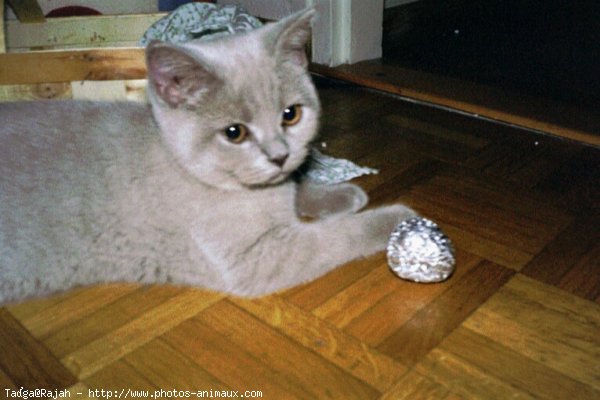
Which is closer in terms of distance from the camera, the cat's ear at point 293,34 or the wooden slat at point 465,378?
the wooden slat at point 465,378

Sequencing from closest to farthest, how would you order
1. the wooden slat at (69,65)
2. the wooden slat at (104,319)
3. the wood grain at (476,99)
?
1. the wooden slat at (104,319)
2. the wooden slat at (69,65)
3. the wood grain at (476,99)

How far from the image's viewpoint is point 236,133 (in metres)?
0.83

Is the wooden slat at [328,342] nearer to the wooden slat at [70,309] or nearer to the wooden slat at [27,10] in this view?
the wooden slat at [70,309]

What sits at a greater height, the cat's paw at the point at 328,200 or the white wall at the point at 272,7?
the white wall at the point at 272,7

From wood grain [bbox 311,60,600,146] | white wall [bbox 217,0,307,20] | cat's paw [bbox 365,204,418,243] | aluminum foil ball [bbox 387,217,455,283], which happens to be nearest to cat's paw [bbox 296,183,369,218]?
cat's paw [bbox 365,204,418,243]

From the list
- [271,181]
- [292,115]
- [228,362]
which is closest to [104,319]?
[228,362]

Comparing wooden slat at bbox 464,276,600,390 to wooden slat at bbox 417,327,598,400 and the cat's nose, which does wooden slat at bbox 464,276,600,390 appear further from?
the cat's nose

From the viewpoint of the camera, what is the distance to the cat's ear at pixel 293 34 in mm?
841

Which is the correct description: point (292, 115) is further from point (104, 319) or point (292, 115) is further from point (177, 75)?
point (104, 319)

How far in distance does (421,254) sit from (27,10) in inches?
56.4

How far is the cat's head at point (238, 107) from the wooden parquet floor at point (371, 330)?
0.22m

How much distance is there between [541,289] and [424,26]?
6.36 ft

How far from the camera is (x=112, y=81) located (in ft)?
4.40

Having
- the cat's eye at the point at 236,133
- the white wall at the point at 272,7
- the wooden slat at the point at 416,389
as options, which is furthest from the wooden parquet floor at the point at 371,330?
the white wall at the point at 272,7
